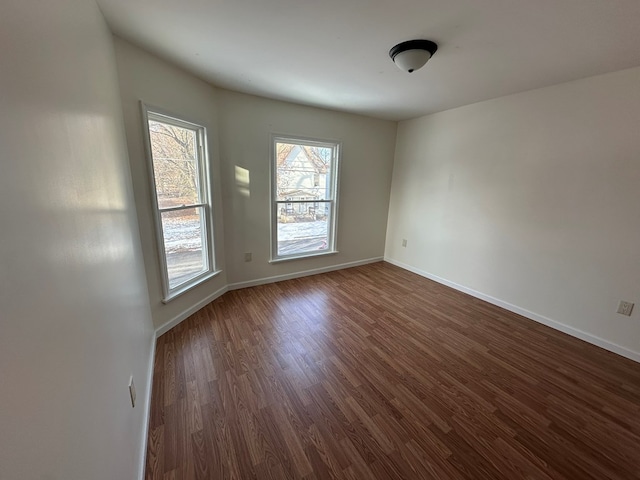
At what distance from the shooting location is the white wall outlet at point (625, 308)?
213cm

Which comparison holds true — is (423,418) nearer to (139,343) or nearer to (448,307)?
(448,307)

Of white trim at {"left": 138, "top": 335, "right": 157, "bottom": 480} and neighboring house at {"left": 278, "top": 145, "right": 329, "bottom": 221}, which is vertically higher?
neighboring house at {"left": 278, "top": 145, "right": 329, "bottom": 221}

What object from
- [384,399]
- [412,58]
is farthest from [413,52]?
[384,399]

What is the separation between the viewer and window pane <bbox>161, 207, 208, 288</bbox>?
2.32 metres

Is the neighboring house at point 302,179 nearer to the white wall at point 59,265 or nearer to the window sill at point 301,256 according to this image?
the window sill at point 301,256

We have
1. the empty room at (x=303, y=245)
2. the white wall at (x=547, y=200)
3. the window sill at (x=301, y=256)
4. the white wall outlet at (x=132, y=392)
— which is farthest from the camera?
the window sill at (x=301, y=256)

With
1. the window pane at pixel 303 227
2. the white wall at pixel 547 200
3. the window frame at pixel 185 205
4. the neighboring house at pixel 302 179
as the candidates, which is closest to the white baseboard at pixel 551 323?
A: the white wall at pixel 547 200

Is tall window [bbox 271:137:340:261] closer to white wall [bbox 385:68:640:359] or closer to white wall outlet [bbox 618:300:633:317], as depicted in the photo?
white wall [bbox 385:68:640:359]

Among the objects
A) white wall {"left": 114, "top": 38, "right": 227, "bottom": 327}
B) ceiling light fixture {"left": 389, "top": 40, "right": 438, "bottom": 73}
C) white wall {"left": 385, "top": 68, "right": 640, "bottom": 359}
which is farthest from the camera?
white wall {"left": 385, "top": 68, "right": 640, "bottom": 359}

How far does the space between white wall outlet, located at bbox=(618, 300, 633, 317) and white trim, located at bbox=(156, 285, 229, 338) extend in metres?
3.95

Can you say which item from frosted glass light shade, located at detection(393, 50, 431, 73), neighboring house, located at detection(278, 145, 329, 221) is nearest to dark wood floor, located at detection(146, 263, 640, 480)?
neighboring house, located at detection(278, 145, 329, 221)

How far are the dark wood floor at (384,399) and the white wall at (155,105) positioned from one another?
35cm

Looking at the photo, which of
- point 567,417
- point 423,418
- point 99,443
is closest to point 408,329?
point 423,418

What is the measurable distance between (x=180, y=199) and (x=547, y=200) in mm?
3640
